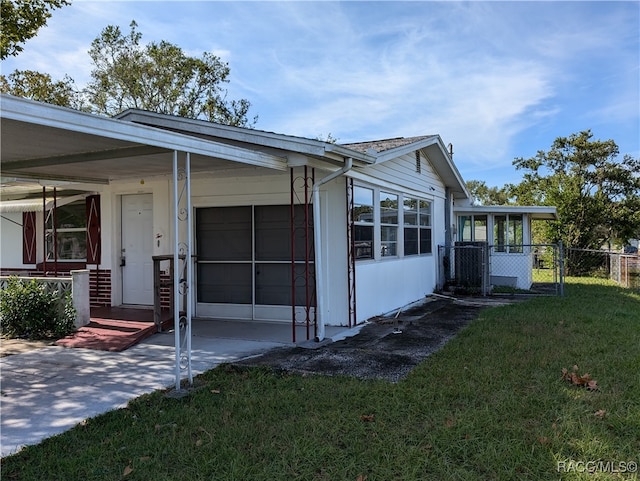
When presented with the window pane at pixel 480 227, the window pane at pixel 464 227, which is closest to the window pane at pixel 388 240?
the window pane at pixel 464 227

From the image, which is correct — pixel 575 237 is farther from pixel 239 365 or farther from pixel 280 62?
pixel 239 365

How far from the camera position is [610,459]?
302 centimetres

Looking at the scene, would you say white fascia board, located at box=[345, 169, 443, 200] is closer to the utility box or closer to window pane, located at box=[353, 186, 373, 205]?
window pane, located at box=[353, 186, 373, 205]

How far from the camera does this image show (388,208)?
30.5 feet

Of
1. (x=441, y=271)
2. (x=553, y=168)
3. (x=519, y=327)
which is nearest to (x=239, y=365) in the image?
(x=519, y=327)

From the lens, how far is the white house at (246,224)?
6.59 meters

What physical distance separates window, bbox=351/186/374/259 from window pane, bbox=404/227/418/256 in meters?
2.06

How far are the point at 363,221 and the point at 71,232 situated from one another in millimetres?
6063

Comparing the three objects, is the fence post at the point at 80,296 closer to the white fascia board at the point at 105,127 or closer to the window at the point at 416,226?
the white fascia board at the point at 105,127

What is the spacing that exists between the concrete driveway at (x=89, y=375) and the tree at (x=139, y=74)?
66.9 feet

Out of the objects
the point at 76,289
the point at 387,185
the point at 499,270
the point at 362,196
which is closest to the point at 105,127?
the point at 76,289

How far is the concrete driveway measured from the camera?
3844 mm

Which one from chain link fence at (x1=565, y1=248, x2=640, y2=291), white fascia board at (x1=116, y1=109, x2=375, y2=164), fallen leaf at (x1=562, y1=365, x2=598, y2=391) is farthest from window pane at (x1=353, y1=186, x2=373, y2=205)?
chain link fence at (x1=565, y1=248, x2=640, y2=291)

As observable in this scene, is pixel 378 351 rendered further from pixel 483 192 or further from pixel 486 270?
pixel 483 192
